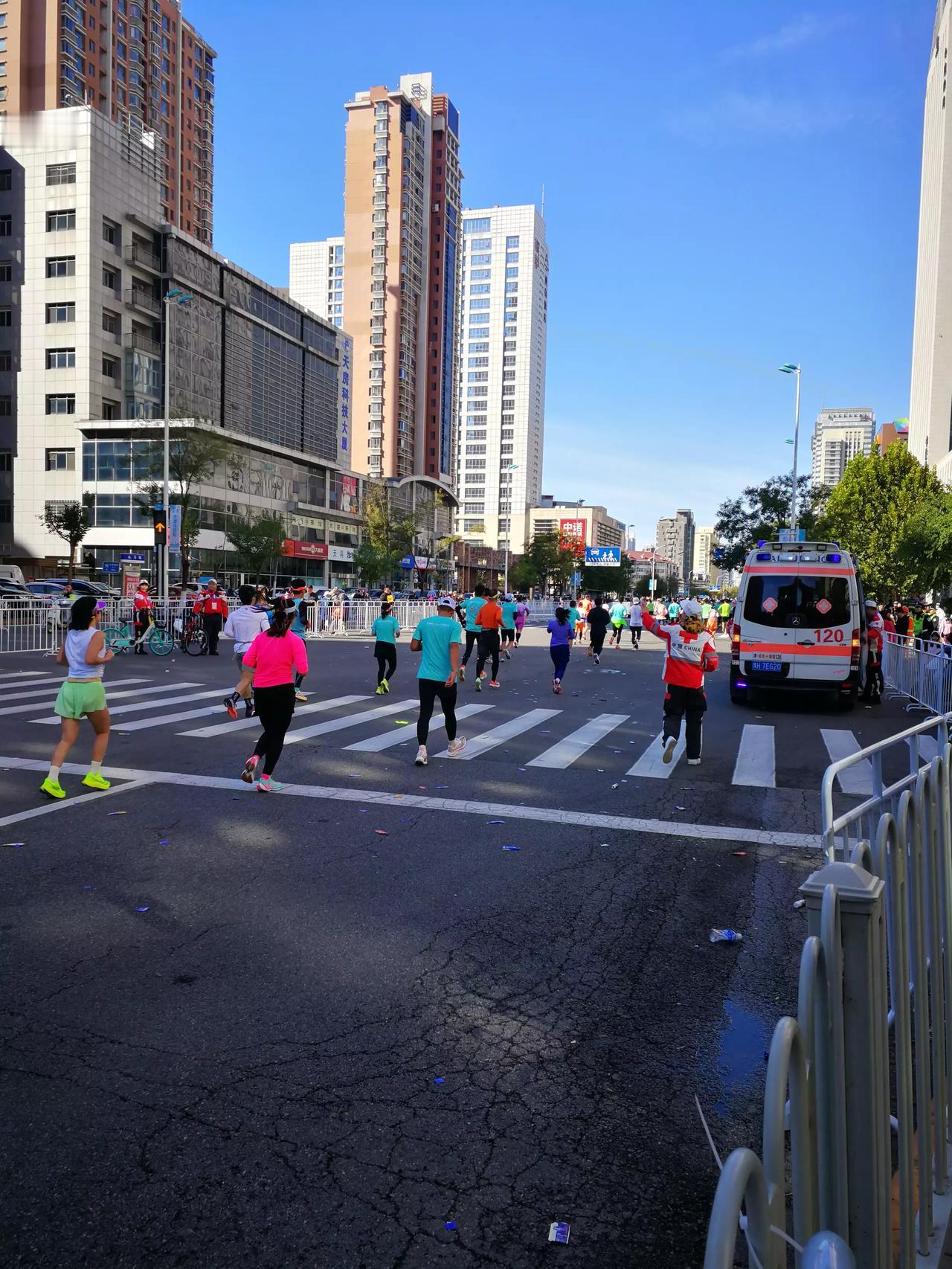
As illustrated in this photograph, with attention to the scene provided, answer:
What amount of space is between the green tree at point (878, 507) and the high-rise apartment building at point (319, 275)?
443 ft

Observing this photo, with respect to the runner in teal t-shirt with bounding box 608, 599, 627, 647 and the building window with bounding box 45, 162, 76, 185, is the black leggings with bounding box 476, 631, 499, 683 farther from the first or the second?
the building window with bounding box 45, 162, 76, 185

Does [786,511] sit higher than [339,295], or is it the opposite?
[339,295]

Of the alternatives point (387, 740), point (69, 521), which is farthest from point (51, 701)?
point (69, 521)

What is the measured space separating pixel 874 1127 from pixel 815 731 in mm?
12615

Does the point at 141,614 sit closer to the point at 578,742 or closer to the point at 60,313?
the point at 578,742

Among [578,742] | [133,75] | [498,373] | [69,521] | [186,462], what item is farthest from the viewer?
[498,373]

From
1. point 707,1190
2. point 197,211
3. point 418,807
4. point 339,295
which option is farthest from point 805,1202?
point 339,295

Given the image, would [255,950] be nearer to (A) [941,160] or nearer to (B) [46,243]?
(B) [46,243]

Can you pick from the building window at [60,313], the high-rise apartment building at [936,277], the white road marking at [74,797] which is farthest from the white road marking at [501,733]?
the high-rise apartment building at [936,277]

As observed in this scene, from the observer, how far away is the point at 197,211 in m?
96.2

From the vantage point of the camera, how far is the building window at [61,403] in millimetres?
62000

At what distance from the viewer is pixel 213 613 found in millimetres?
23656

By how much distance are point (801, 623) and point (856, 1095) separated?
14738 mm

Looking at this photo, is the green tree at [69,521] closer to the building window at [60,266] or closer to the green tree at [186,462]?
→ the green tree at [186,462]
